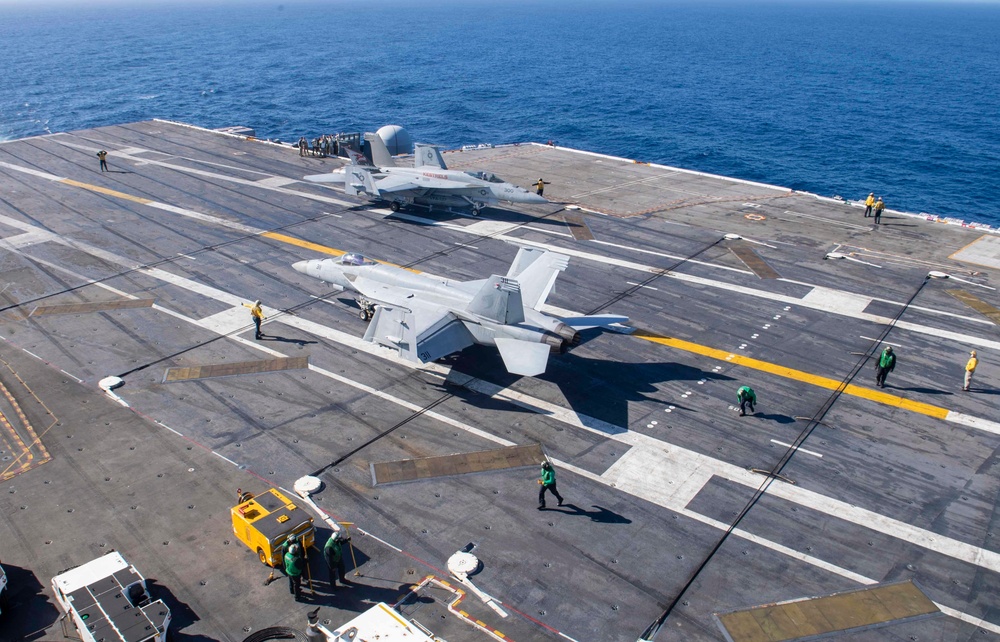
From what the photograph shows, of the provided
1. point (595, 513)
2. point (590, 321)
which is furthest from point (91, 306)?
point (595, 513)

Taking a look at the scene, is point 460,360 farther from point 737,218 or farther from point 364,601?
A: point 737,218

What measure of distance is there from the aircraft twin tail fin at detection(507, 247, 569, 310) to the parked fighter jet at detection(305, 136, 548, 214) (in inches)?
682

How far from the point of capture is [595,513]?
23156 millimetres

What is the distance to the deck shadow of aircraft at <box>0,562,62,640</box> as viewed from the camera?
18016mm

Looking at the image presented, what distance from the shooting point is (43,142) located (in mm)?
74375

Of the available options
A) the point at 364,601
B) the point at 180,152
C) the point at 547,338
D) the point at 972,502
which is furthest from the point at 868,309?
the point at 180,152

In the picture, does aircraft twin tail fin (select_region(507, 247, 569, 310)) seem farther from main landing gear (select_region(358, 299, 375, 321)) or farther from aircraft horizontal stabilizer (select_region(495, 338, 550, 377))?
main landing gear (select_region(358, 299, 375, 321))

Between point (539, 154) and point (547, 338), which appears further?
point (539, 154)

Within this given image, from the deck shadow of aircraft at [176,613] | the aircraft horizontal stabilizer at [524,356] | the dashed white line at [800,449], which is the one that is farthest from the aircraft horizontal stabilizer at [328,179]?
the deck shadow of aircraft at [176,613]

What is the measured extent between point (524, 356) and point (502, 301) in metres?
2.80

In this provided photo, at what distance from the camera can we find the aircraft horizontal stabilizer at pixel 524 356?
27.7 meters

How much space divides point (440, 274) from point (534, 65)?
163 metres

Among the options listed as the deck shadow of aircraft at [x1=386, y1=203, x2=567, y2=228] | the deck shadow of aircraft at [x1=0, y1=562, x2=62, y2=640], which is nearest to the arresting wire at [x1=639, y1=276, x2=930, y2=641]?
the deck shadow of aircraft at [x1=0, y1=562, x2=62, y2=640]

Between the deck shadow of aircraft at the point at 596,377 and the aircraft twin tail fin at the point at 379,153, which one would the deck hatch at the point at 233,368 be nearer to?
the deck shadow of aircraft at the point at 596,377
